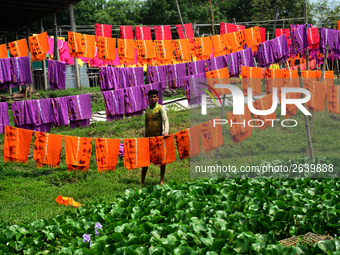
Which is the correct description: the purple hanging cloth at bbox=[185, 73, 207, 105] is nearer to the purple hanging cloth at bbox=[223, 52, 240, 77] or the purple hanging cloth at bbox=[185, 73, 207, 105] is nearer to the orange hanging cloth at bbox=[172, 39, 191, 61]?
the purple hanging cloth at bbox=[223, 52, 240, 77]

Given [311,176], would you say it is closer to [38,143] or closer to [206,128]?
[206,128]

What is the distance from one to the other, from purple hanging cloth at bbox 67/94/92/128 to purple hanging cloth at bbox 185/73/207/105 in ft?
7.61

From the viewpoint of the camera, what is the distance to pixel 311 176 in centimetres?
480

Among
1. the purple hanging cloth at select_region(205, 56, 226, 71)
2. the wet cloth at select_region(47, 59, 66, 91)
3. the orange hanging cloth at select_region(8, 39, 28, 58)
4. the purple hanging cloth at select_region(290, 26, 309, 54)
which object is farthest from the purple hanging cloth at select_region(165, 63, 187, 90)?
the purple hanging cloth at select_region(290, 26, 309, 54)

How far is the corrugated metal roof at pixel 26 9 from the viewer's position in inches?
393

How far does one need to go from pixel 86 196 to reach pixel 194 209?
9.25 ft

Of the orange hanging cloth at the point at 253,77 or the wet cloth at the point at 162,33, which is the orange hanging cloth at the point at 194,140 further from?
the wet cloth at the point at 162,33

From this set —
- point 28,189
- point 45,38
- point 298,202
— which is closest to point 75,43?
point 45,38

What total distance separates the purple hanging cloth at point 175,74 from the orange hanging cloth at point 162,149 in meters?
2.87

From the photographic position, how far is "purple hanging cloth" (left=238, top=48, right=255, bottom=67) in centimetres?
879

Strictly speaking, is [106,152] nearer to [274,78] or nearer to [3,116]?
[3,116]

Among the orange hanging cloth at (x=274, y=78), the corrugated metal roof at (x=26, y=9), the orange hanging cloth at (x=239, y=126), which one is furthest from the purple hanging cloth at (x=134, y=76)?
the corrugated metal roof at (x=26, y=9)

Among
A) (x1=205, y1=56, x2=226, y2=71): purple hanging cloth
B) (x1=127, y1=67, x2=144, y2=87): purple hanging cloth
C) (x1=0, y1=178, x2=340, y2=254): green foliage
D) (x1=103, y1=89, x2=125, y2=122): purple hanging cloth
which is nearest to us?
(x1=0, y1=178, x2=340, y2=254): green foliage

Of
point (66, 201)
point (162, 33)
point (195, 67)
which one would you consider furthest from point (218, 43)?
point (66, 201)
